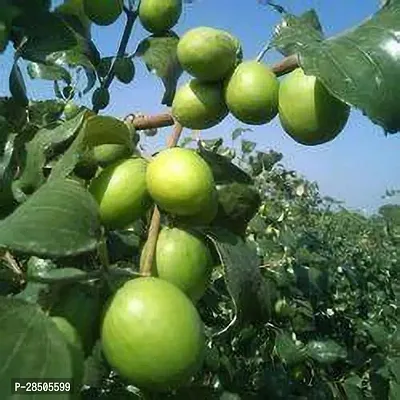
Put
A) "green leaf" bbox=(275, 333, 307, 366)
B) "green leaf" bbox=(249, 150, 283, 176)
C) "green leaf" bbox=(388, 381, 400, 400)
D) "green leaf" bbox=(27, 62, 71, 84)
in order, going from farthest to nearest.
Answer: "green leaf" bbox=(249, 150, 283, 176)
"green leaf" bbox=(275, 333, 307, 366)
"green leaf" bbox=(388, 381, 400, 400)
"green leaf" bbox=(27, 62, 71, 84)

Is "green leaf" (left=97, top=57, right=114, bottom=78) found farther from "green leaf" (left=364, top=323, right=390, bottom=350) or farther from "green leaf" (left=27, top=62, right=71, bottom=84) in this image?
"green leaf" (left=364, top=323, right=390, bottom=350)

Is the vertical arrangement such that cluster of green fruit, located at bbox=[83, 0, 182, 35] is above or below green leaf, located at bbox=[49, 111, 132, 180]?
above

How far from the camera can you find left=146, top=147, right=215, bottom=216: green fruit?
109 cm

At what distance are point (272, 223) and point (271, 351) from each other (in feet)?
3.78

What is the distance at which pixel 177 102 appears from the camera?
4.18ft

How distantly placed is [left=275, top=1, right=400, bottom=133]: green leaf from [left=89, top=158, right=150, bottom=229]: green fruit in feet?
1.00

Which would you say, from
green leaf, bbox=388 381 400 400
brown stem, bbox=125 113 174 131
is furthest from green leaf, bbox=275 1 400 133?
green leaf, bbox=388 381 400 400

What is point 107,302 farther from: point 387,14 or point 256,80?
point 387,14

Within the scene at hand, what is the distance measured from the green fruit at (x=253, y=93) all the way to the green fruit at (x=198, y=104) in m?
0.04

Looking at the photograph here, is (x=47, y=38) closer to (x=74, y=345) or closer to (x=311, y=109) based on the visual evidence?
(x=311, y=109)

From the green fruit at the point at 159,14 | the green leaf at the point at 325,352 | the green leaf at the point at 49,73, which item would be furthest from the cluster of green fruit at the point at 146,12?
the green leaf at the point at 325,352

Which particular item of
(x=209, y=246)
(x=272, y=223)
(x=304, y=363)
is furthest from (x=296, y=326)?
(x=209, y=246)

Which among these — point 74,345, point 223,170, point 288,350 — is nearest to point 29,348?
point 74,345

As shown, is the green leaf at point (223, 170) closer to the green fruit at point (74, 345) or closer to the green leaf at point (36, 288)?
the green leaf at point (36, 288)
